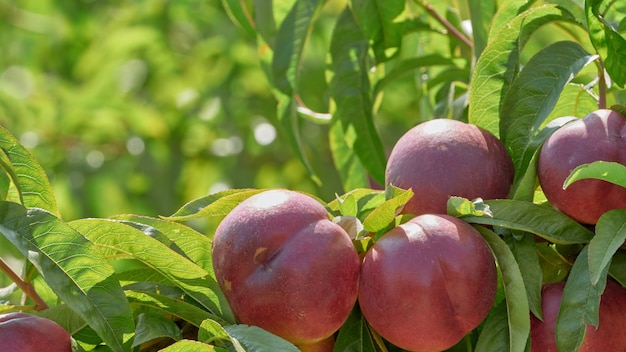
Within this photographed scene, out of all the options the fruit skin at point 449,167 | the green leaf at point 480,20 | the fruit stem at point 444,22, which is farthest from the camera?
the fruit stem at point 444,22

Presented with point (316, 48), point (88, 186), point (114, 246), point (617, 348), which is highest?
point (114, 246)

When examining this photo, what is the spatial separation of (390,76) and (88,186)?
1421 millimetres

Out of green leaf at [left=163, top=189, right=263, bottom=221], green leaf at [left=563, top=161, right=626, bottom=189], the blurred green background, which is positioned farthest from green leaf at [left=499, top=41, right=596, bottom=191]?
the blurred green background

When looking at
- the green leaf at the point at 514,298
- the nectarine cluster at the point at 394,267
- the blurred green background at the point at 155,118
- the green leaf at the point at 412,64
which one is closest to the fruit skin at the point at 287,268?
the nectarine cluster at the point at 394,267

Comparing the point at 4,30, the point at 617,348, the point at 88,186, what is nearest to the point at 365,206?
the point at 617,348

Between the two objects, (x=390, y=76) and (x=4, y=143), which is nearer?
(x=4, y=143)

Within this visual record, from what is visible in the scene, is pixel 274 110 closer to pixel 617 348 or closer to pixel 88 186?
pixel 88 186

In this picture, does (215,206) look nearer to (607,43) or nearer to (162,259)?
(162,259)

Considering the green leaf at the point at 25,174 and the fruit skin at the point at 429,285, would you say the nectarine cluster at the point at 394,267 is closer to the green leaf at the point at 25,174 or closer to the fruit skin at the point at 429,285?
the fruit skin at the point at 429,285

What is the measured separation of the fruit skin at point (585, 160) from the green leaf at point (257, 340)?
0.23 m

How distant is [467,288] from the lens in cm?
66

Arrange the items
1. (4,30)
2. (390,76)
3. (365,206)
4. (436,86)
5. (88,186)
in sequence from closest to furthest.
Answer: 1. (365,206)
2. (390,76)
3. (436,86)
4. (88,186)
5. (4,30)

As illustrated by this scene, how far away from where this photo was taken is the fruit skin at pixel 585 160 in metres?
0.68

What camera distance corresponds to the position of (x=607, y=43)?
2.51ft
